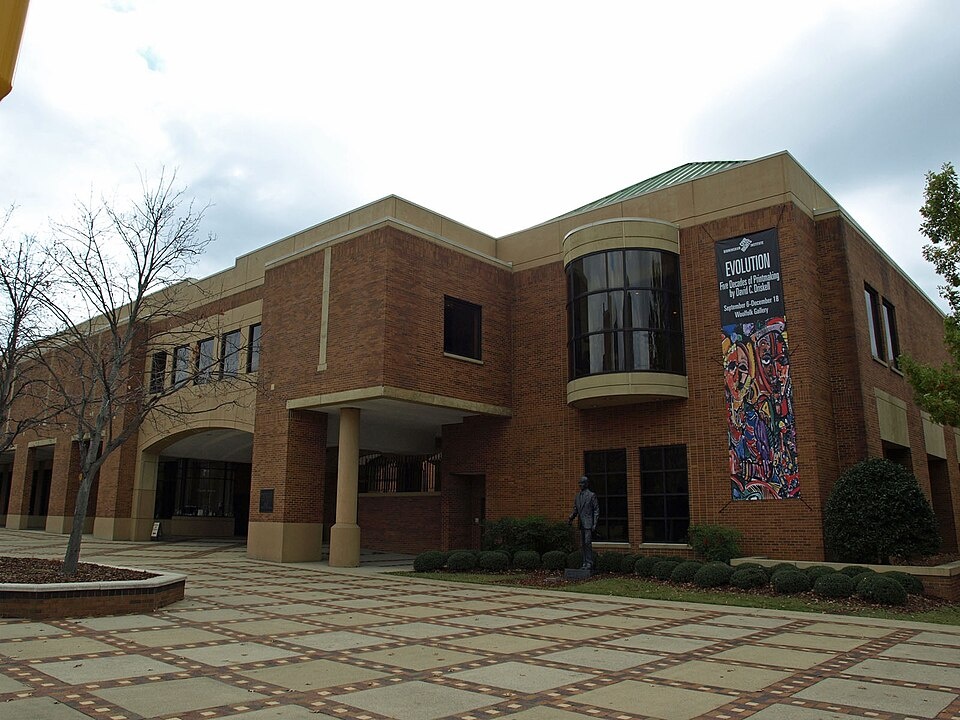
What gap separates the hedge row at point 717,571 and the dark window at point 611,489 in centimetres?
127

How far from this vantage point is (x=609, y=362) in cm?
1950

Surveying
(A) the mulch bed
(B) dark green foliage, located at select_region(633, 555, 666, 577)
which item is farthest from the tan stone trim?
(A) the mulch bed

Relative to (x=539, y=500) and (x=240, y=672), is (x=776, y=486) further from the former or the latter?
(x=240, y=672)

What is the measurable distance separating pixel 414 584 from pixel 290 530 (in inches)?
259

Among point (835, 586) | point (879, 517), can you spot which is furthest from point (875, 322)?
point (835, 586)

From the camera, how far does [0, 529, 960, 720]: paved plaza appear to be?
20.2 ft

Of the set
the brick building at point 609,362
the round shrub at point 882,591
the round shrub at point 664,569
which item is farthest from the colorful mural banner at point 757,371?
the round shrub at point 882,591

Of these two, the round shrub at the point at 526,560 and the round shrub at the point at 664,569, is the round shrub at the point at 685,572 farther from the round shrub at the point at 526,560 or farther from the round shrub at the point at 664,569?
the round shrub at the point at 526,560

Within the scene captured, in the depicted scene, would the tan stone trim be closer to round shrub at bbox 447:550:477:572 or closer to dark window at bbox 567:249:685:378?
dark window at bbox 567:249:685:378

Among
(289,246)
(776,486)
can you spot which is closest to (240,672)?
(776,486)

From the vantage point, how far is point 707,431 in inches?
733

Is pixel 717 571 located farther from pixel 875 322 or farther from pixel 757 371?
pixel 875 322

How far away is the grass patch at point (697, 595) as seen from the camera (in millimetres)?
12461

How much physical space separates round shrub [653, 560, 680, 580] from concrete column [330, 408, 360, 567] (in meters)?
8.29
